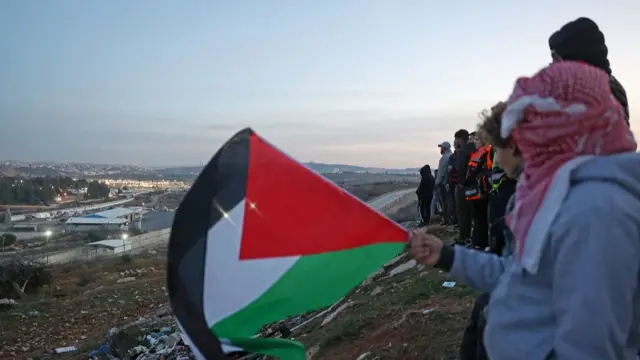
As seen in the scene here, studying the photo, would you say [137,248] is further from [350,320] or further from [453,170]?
[350,320]

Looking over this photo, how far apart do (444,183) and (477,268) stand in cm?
983

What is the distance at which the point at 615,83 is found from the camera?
9.24 ft

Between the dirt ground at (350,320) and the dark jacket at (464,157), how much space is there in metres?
1.51

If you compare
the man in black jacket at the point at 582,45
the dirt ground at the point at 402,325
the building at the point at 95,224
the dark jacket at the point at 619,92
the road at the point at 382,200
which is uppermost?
the man in black jacket at the point at 582,45

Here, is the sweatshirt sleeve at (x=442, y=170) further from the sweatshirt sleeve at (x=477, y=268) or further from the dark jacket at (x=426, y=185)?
the sweatshirt sleeve at (x=477, y=268)

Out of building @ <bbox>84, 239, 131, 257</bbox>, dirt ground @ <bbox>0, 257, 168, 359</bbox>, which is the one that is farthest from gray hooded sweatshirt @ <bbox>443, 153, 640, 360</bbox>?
building @ <bbox>84, 239, 131, 257</bbox>

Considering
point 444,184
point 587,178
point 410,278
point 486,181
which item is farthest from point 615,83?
point 444,184

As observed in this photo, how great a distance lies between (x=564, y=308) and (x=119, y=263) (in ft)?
114

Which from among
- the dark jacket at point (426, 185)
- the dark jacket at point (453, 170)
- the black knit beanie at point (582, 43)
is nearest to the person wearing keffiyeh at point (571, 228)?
the black knit beanie at point (582, 43)

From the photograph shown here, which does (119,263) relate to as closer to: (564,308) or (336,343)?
(336,343)

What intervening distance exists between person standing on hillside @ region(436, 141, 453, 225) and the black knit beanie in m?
7.99

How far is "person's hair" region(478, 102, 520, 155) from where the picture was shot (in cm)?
206

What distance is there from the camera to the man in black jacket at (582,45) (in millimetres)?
2713

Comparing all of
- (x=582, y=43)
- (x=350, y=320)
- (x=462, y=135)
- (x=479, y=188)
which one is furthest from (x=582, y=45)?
(x=462, y=135)
